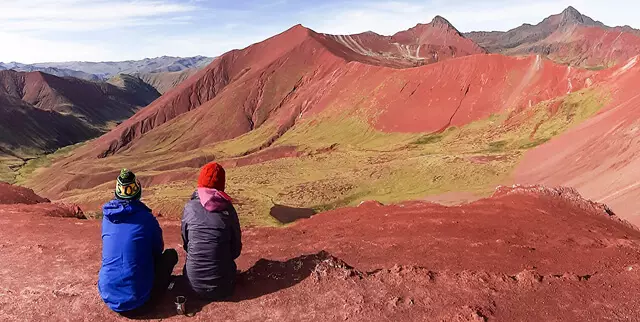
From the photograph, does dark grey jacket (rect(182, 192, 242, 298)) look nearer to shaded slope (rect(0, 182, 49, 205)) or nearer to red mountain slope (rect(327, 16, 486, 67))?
shaded slope (rect(0, 182, 49, 205))

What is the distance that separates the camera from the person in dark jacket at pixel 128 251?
6.12 meters

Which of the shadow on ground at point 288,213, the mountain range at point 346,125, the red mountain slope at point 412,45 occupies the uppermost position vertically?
the red mountain slope at point 412,45

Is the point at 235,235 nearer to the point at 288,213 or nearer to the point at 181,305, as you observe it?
the point at 181,305

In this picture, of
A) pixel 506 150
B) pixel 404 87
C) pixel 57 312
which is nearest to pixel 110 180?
pixel 404 87

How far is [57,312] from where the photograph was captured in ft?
23.0

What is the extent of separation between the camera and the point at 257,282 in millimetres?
7402

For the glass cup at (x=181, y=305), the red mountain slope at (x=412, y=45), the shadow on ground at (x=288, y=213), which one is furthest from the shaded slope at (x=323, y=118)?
the glass cup at (x=181, y=305)

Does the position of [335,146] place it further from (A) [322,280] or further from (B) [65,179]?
(A) [322,280]

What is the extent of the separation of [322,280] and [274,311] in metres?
0.98

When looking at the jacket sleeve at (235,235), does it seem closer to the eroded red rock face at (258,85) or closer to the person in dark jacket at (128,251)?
the person in dark jacket at (128,251)

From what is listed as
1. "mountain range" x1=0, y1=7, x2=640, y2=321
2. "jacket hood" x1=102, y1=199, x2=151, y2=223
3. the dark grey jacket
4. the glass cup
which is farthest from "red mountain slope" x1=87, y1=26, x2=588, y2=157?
"jacket hood" x1=102, y1=199, x2=151, y2=223

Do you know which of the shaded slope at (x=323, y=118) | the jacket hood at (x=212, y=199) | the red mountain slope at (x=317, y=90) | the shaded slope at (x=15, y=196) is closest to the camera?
the jacket hood at (x=212, y=199)

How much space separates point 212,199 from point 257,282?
1.81m

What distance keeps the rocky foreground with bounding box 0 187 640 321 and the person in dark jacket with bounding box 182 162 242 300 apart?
1.54 feet
